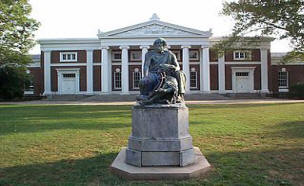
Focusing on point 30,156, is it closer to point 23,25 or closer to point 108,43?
point 23,25

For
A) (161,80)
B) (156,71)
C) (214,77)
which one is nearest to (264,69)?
(214,77)

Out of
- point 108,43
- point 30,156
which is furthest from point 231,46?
point 30,156

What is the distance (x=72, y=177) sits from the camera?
16.7 feet

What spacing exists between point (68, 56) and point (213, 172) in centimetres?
4074

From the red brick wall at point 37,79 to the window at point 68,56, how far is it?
4.10 meters

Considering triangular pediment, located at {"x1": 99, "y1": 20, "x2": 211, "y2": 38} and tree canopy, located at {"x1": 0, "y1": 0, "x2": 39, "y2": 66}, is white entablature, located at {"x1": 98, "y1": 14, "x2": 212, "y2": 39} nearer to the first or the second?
triangular pediment, located at {"x1": 99, "y1": 20, "x2": 211, "y2": 38}

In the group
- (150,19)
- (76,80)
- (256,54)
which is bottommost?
(76,80)

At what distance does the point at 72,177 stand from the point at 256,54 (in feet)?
138

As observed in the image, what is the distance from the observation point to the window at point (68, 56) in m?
43.2

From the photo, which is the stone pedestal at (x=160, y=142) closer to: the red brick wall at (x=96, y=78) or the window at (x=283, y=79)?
the red brick wall at (x=96, y=78)

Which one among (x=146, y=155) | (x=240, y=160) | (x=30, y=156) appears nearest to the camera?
(x=146, y=155)

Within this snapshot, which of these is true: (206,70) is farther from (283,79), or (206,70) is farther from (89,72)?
(89,72)

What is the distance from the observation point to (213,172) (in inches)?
207

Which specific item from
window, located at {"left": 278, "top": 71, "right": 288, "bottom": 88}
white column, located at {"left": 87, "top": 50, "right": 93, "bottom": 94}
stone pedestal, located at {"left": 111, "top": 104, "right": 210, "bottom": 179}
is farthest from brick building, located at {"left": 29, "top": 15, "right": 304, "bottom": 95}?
stone pedestal, located at {"left": 111, "top": 104, "right": 210, "bottom": 179}
